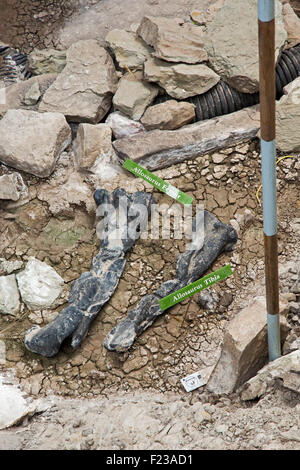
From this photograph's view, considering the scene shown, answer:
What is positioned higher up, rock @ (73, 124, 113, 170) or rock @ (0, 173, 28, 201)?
rock @ (73, 124, 113, 170)

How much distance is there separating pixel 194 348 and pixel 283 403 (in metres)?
0.85

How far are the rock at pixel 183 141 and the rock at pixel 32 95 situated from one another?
0.90m

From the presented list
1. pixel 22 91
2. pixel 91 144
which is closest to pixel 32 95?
pixel 22 91

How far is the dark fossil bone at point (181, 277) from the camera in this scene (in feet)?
13.0

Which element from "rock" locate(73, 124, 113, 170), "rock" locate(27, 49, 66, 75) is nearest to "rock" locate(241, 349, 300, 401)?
"rock" locate(73, 124, 113, 170)

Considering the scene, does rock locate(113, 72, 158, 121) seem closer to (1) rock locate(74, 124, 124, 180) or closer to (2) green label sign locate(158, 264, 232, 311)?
Result: (1) rock locate(74, 124, 124, 180)

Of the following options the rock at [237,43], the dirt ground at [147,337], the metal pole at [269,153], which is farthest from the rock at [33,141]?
the metal pole at [269,153]

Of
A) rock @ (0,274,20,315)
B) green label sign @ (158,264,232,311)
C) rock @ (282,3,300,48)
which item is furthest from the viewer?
rock @ (282,3,300,48)

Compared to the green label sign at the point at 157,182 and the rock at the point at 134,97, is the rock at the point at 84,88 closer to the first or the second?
the rock at the point at 134,97

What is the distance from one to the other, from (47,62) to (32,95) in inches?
22.8

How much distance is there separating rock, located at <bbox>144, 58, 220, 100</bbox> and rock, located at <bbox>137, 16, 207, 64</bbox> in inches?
3.1

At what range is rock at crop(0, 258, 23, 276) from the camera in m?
4.34

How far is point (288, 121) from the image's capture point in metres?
4.70

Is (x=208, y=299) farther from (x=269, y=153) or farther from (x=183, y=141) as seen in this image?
(x=269, y=153)
